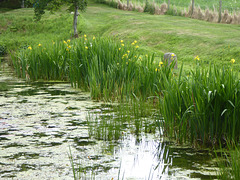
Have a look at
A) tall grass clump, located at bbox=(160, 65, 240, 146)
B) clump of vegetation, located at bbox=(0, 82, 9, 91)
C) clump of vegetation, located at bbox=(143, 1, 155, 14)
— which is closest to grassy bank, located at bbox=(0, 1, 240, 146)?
tall grass clump, located at bbox=(160, 65, 240, 146)

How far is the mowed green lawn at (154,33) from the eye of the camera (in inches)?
477

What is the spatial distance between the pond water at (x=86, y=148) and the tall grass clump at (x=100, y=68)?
59cm

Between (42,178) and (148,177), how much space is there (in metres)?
1.01

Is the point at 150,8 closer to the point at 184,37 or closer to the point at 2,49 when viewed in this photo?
the point at 2,49

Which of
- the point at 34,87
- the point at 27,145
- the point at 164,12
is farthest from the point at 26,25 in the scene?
the point at 27,145

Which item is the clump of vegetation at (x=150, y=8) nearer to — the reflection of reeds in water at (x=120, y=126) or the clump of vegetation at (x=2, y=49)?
the clump of vegetation at (x=2, y=49)

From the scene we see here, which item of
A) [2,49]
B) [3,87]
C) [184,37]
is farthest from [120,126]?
[2,49]

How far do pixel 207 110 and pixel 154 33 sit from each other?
12289mm

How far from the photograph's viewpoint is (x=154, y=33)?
16281mm

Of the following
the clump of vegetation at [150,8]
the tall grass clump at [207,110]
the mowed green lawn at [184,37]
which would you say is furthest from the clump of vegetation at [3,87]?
the clump of vegetation at [150,8]

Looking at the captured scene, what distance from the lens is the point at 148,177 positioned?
3.43m

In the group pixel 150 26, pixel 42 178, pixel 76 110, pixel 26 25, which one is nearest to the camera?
pixel 42 178

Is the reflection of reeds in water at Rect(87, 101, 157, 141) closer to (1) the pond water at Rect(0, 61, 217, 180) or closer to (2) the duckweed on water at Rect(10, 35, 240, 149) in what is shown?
(1) the pond water at Rect(0, 61, 217, 180)

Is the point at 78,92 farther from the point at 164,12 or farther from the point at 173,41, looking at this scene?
the point at 164,12
